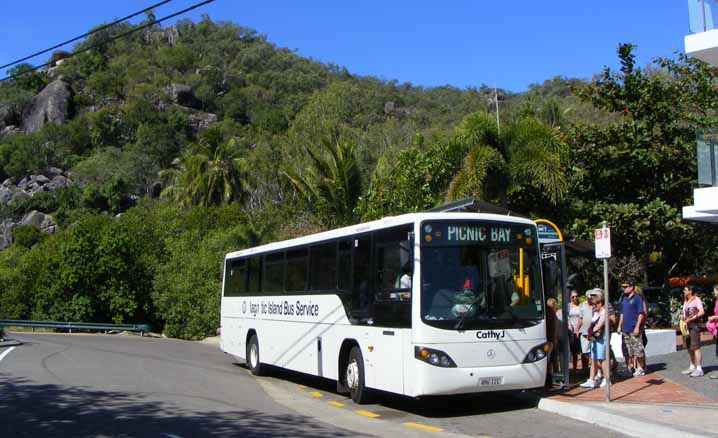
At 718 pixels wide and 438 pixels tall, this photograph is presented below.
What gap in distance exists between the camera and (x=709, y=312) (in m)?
23.6

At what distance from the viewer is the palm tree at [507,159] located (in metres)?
22.1

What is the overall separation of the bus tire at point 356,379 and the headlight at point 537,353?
282 centimetres

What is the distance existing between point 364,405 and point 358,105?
167ft

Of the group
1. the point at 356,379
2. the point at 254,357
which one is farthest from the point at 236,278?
the point at 356,379

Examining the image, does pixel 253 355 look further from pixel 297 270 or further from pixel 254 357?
pixel 297 270

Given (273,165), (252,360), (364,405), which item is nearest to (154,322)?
(273,165)

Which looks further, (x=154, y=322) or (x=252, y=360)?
(x=154, y=322)

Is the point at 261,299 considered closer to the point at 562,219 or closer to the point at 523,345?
the point at 523,345

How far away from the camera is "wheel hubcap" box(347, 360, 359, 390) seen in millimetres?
13125

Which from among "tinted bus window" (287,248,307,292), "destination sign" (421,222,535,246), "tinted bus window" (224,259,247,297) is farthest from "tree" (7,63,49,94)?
"destination sign" (421,222,535,246)

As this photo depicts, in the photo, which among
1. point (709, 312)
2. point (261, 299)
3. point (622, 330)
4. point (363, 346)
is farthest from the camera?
point (709, 312)

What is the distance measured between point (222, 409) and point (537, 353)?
17.0ft

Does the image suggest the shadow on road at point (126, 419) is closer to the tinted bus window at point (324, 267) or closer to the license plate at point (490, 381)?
the license plate at point (490, 381)

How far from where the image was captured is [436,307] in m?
11.3
